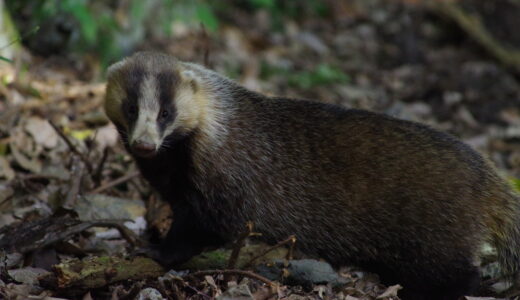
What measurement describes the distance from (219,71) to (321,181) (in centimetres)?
680

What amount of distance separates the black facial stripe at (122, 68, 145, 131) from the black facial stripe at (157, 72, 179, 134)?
0.17m

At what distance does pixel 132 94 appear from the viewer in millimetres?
6039

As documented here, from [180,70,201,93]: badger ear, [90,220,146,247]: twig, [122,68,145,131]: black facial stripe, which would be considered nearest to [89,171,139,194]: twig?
[90,220,146,247]: twig

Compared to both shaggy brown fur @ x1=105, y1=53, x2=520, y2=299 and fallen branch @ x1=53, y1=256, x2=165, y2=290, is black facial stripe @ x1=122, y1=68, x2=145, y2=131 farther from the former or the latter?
fallen branch @ x1=53, y1=256, x2=165, y2=290

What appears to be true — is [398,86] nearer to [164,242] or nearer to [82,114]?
[82,114]

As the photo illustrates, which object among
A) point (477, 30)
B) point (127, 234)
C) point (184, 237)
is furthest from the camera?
point (477, 30)

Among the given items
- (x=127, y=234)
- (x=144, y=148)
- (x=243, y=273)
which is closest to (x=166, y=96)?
(x=144, y=148)

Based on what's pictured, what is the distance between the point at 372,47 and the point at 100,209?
33.6 ft

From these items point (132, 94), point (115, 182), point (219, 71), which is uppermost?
point (219, 71)

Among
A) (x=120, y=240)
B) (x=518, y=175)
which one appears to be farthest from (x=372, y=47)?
(x=120, y=240)

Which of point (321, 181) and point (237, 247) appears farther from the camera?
point (321, 181)

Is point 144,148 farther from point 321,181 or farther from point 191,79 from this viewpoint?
point 321,181

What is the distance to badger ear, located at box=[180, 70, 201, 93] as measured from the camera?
6309 mm

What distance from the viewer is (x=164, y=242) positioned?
6238 millimetres
